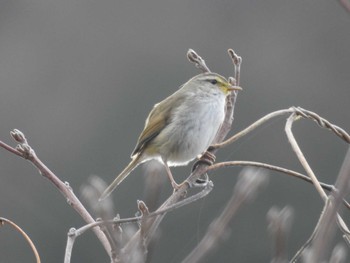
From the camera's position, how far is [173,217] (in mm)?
11531

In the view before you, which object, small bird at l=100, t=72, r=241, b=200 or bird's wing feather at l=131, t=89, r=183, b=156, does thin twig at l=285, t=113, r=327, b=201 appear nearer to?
small bird at l=100, t=72, r=241, b=200

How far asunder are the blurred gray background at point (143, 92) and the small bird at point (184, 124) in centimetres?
539

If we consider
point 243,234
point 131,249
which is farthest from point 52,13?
point 131,249

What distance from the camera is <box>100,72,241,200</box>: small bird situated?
3.77 m

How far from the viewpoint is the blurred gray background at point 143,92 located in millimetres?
11695

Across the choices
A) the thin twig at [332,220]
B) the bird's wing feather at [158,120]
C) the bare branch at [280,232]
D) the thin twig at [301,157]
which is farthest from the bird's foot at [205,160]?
the bird's wing feather at [158,120]

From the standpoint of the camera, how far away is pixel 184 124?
391cm

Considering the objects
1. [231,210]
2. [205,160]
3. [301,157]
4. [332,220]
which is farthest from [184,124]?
[332,220]

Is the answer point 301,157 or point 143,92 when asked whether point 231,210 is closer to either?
→ point 301,157

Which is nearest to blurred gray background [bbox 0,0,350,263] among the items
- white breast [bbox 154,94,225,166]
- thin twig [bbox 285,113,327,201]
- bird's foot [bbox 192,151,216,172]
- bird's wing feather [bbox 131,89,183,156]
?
bird's wing feather [bbox 131,89,183,156]

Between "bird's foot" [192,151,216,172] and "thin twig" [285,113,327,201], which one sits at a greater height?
"thin twig" [285,113,327,201]

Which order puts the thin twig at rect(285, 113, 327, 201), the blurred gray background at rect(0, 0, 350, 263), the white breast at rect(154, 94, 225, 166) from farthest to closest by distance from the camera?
the blurred gray background at rect(0, 0, 350, 263), the white breast at rect(154, 94, 225, 166), the thin twig at rect(285, 113, 327, 201)

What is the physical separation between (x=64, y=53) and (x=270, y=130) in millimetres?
6830

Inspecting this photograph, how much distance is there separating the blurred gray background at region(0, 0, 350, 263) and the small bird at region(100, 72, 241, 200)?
5.39m
